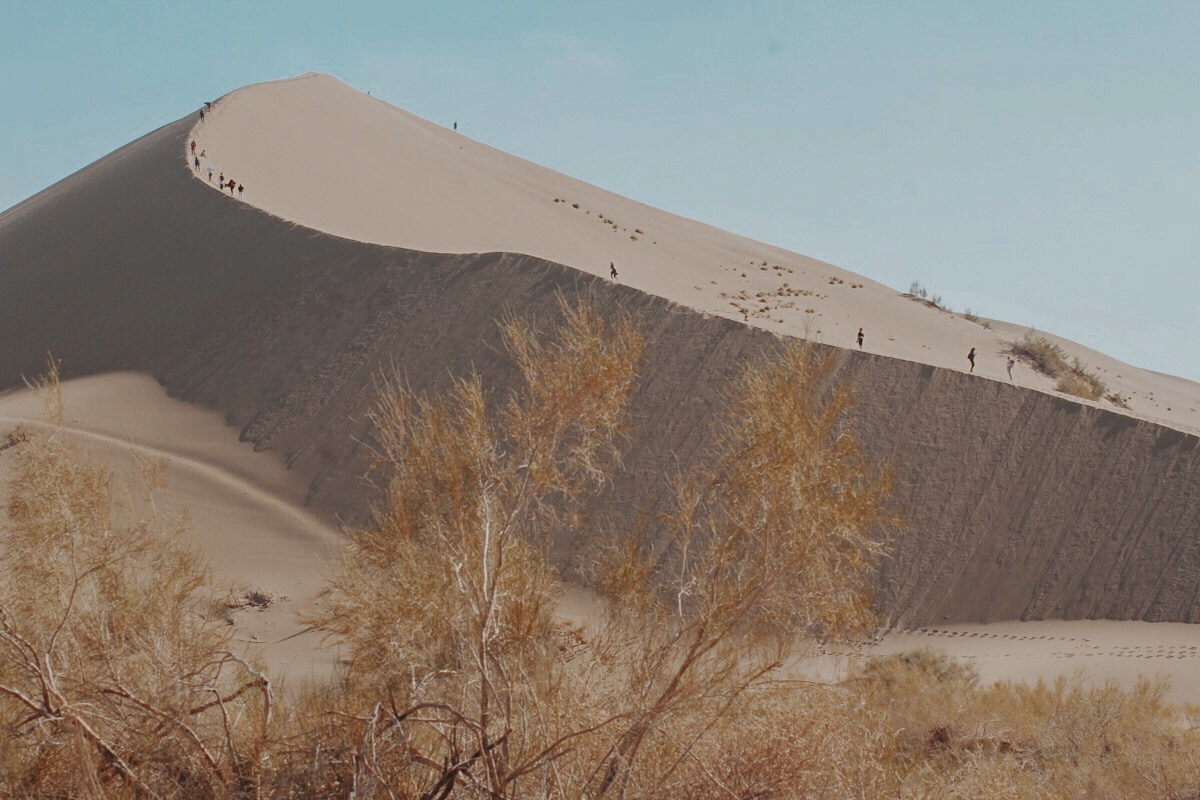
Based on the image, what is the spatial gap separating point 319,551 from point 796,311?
19.0m

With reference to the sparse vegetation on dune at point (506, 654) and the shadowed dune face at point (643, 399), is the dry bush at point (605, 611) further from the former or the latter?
the shadowed dune face at point (643, 399)

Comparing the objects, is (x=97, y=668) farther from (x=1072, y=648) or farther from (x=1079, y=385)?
(x=1079, y=385)

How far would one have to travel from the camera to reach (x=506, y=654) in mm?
7324

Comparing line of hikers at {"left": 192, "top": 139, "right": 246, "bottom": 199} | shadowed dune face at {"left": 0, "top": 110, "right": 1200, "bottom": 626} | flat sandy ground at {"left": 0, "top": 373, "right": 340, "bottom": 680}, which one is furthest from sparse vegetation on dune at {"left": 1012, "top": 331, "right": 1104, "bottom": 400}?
line of hikers at {"left": 192, "top": 139, "right": 246, "bottom": 199}

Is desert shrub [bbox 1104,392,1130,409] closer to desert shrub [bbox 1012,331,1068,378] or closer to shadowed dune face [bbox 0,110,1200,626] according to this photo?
desert shrub [bbox 1012,331,1068,378]

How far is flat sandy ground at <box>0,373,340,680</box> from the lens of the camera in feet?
57.3

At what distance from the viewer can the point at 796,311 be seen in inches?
1388

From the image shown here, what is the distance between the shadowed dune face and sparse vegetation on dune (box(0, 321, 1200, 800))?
21.9 feet

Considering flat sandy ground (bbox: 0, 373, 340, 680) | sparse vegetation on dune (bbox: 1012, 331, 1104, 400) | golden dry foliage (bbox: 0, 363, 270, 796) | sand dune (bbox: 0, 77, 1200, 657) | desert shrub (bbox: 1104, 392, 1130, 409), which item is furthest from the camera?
desert shrub (bbox: 1104, 392, 1130, 409)

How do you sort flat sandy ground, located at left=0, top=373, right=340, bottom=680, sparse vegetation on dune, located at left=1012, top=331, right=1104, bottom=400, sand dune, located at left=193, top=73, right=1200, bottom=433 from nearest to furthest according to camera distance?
1. flat sandy ground, located at left=0, top=373, right=340, bottom=680
2. sparse vegetation on dune, located at left=1012, top=331, right=1104, bottom=400
3. sand dune, located at left=193, top=73, right=1200, bottom=433

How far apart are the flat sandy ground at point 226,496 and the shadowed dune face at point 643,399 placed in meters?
0.68

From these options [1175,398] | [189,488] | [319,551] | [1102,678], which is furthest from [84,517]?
[1175,398]

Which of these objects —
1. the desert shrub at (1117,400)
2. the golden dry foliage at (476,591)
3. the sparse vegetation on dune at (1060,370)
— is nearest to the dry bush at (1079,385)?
the sparse vegetation on dune at (1060,370)

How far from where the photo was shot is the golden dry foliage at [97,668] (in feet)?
20.7
